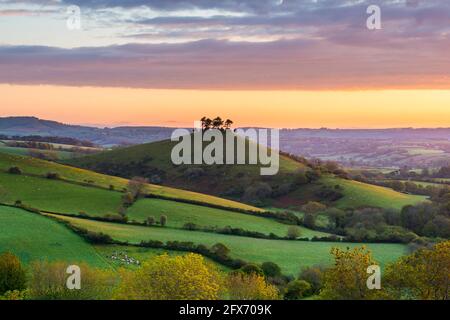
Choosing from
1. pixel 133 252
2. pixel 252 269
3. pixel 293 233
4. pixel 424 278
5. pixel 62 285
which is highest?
pixel 424 278

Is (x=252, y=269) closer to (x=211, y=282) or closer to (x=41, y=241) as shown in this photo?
(x=211, y=282)

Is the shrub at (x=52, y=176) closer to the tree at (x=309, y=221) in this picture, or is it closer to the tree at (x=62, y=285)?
the tree at (x=309, y=221)

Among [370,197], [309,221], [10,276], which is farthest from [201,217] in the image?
[370,197]

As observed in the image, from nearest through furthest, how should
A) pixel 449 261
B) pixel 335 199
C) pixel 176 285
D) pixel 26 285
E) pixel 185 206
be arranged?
pixel 176 285
pixel 449 261
pixel 26 285
pixel 185 206
pixel 335 199

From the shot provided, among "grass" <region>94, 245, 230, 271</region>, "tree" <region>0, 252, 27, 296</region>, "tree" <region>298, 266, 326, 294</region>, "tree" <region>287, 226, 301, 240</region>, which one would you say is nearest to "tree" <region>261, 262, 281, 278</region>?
"tree" <region>298, 266, 326, 294</region>

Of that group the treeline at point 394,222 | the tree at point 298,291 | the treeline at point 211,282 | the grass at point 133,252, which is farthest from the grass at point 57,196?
the tree at point 298,291
